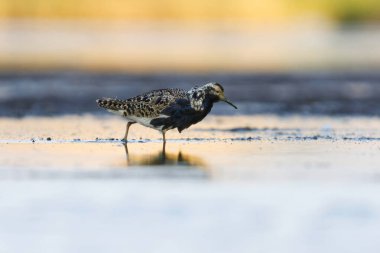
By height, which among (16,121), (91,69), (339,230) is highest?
(91,69)

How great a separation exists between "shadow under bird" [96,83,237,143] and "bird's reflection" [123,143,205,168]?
97 cm

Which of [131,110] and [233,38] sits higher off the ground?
[233,38]

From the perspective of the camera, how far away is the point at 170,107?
14.9 meters

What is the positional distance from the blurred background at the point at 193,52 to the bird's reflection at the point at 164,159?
605 cm

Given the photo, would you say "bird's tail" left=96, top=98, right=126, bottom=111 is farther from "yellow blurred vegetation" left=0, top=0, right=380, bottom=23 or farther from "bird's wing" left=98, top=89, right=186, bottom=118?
"yellow blurred vegetation" left=0, top=0, right=380, bottom=23

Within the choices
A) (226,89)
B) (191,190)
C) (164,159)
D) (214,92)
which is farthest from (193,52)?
(191,190)

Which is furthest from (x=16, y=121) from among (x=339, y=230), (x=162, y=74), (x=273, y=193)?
(x=162, y=74)

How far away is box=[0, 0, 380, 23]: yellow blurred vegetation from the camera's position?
6189 cm

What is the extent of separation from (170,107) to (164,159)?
1.79 meters

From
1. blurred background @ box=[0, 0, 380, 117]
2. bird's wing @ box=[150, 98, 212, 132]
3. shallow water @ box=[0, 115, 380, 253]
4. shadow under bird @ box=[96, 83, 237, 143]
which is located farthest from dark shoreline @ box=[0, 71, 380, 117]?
bird's wing @ box=[150, 98, 212, 132]

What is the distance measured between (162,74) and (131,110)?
1397 centimetres

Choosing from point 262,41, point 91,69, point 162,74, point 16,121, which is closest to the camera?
point 16,121

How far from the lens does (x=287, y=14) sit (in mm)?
66250

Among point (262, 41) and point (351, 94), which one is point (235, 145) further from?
point (262, 41)
